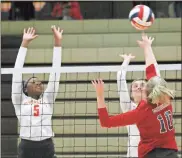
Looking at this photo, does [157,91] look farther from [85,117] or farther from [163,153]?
[85,117]

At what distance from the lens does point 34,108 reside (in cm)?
627

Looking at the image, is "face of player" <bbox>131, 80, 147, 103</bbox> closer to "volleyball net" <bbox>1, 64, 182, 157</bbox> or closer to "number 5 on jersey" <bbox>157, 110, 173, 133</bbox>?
"number 5 on jersey" <bbox>157, 110, 173, 133</bbox>

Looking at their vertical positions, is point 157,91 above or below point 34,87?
below

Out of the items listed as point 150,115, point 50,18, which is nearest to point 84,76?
point 50,18

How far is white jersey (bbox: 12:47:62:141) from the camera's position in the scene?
621 cm

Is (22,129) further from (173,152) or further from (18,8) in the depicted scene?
(18,8)

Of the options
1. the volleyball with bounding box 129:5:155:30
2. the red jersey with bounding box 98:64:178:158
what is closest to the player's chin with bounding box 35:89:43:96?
the volleyball with bounding box 129:5:155:30

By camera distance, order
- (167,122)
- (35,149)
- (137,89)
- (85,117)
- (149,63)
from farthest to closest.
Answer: (85,117) → (35,149) → (137,89) → (149,63) → (167,122)

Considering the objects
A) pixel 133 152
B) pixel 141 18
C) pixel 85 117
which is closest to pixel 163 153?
pixel 133 152

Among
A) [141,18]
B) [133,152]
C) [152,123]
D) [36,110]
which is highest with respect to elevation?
[141,18]

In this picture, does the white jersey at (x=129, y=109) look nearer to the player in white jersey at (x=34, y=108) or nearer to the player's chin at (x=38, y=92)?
the player in white jersey at (x=34, y=108)

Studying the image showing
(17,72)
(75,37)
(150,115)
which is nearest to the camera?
(150,115)

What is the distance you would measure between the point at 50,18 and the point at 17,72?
5.18 metres

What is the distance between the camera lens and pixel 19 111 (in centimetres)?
632
